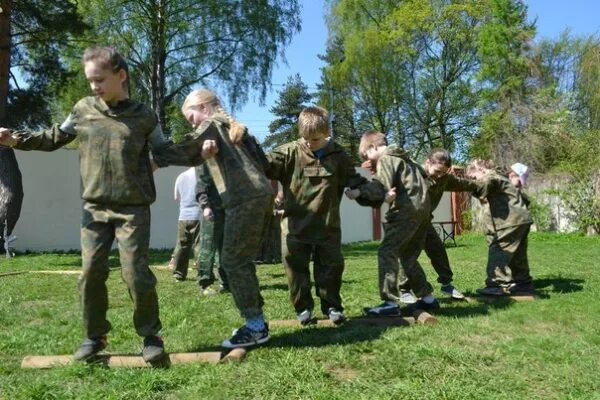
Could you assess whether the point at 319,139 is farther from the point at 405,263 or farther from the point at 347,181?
the point at 405,263

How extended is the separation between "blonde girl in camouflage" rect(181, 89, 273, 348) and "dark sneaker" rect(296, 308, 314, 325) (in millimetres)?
693

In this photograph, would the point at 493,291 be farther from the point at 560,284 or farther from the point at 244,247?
the point at 244,247

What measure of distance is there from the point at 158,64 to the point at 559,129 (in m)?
17.3

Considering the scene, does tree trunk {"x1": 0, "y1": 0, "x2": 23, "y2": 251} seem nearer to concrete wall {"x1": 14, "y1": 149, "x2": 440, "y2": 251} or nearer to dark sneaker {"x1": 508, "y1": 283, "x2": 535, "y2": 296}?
concrete wall {"x1": 14, "y1": 149, "x2": 440, "y2": 251}

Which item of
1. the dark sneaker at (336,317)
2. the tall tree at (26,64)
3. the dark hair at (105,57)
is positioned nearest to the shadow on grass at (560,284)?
the dark sneaker at (336,317)

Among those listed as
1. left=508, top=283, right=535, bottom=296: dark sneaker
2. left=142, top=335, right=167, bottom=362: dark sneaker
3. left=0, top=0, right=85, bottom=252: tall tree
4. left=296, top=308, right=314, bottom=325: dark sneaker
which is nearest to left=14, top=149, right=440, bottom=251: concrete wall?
left=0, top=0, right=85, bottom=252: tall tree

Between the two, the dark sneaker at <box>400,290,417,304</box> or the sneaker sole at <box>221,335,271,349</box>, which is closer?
the sneaker sole at <box>221,335,271,349</box>

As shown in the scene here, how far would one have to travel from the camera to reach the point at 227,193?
13.9 feet

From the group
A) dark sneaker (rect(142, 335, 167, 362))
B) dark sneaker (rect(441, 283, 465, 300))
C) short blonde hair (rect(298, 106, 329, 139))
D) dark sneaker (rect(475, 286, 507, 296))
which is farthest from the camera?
dark sneaker (rect(475, 286, 507, 296))

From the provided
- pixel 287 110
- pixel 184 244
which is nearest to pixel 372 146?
pixel 184 244

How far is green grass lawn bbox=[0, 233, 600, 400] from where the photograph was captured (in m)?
3.26

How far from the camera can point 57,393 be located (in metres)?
3.25

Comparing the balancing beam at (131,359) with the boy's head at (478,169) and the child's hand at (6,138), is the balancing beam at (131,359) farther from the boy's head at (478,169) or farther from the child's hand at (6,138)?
the boy's head at (478,169)

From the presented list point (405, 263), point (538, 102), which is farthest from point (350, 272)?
point (538, 102)
